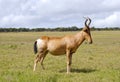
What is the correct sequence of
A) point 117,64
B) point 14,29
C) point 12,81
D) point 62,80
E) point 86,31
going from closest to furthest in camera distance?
point 12,81, point 62,80, point 86,31, point 117,64, point 14,29

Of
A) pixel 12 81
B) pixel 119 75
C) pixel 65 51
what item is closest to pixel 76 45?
pixel 65 51

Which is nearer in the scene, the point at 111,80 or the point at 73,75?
the point at 111,80

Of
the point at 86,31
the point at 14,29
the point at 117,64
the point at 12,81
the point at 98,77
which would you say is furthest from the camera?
the point at 14,29

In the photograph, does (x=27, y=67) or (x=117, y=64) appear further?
(x=117, y=64)

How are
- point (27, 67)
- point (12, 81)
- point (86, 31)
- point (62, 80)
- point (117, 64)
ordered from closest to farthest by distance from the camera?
point (12, 81), point (62, 80), point (86, 31), point (27, 67), point (117, 64)

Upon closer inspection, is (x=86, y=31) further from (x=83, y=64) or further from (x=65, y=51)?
(x=83, y=64)

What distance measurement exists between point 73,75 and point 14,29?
99.3 meters

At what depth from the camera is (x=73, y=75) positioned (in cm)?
1617

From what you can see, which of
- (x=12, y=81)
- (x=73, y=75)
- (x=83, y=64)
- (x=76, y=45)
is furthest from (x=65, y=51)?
(x=12, y=81)

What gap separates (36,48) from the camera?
17844 millimetres

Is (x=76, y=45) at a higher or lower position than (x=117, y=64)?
higher

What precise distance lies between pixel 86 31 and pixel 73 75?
2.46 meters

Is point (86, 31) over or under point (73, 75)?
over

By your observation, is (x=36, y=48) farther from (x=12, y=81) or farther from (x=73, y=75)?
(x=12, y=81)
